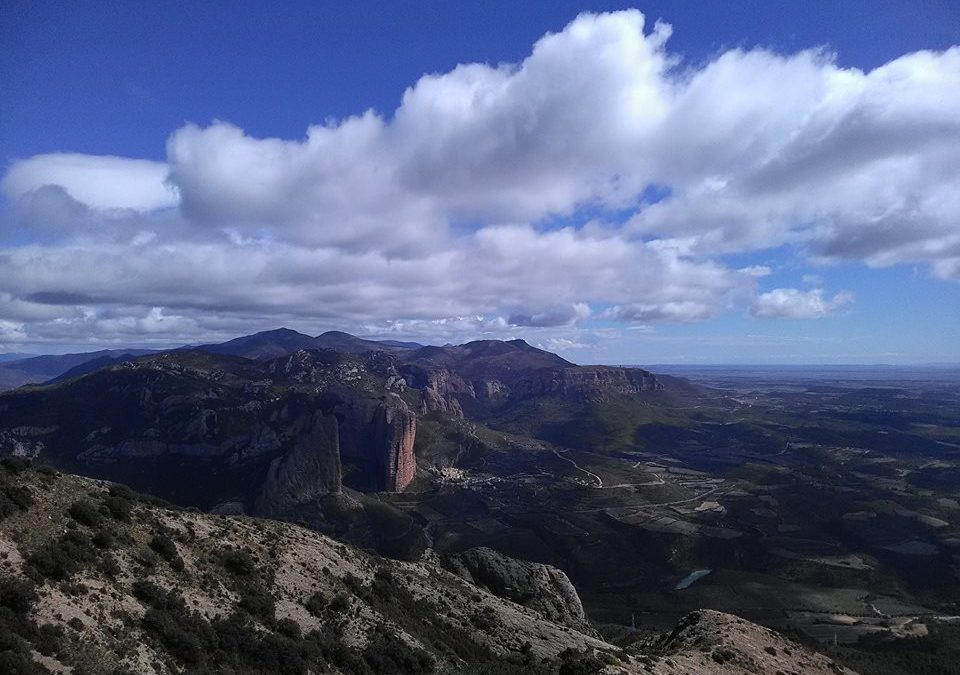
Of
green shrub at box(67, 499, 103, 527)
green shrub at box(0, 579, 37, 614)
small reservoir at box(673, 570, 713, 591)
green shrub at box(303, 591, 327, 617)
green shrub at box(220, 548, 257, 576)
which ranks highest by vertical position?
green shrub at box(67, 499, 103, 527)

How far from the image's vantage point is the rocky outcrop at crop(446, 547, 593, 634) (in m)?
68.0

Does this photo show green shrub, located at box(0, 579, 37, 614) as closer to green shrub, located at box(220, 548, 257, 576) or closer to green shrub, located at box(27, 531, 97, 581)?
green shrub, located at box(27, 531, 97, 581)

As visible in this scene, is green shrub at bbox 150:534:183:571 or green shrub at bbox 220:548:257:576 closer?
green shrub at bbox 150:534:183:571

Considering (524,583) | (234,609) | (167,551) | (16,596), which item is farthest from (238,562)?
(524,583)

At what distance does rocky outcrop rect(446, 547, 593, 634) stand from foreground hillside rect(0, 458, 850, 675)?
9.82 meters

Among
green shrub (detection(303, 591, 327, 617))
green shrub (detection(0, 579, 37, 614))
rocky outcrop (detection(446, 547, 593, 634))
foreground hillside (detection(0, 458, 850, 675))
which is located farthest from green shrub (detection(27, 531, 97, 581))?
rocky outcrop (detection(446, 547, 593, 634))

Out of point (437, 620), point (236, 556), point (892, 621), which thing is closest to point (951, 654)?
point (892, 621)

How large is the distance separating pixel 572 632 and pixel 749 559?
469 ft

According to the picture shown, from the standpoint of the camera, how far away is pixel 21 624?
24484mm

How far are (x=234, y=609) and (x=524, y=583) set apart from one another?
4281 centimetres

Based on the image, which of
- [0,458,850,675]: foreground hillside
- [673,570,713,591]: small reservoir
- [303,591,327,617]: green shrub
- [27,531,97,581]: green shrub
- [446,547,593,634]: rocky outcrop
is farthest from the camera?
[673,570,713,591]: small reservoir

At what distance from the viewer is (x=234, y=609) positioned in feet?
117

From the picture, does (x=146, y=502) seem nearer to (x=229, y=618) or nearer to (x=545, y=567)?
(x=229, y=618)

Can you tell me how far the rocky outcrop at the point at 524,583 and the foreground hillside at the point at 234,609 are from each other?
387 inches
